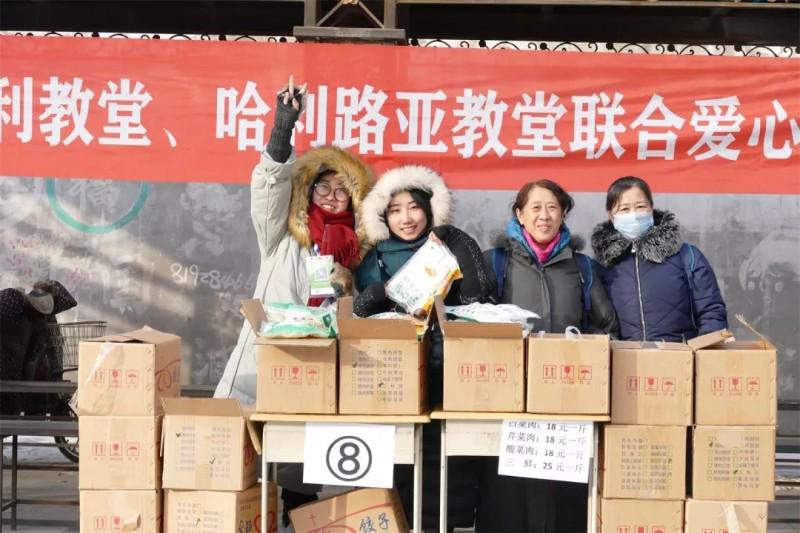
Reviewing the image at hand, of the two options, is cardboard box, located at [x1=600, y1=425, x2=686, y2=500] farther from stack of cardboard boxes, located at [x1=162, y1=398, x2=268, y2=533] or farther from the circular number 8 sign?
stack of cardboard boxes, located at [x1=162, y1=398, x2=268, y2=533]

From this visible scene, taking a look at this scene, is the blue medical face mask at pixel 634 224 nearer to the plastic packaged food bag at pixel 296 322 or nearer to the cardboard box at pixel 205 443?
the plastic packaged food bag at pixel 296 322

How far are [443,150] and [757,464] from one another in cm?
242

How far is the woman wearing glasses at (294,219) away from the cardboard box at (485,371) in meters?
0.86

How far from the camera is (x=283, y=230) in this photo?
4574 millimetres

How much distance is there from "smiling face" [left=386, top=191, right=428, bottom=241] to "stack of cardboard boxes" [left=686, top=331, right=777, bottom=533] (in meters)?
1.34

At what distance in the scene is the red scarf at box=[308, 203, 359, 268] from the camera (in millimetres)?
4453

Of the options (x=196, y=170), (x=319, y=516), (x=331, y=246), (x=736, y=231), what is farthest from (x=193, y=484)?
(x=736, y=231)

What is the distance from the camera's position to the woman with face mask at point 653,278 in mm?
4387

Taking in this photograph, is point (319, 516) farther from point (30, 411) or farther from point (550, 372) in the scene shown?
point (30, 411)

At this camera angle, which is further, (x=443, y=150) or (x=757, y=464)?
(x=443, y=150)

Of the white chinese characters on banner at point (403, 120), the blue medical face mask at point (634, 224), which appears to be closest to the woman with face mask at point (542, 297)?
the blue medical face mask at point (634, 224)

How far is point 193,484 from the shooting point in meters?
3.89

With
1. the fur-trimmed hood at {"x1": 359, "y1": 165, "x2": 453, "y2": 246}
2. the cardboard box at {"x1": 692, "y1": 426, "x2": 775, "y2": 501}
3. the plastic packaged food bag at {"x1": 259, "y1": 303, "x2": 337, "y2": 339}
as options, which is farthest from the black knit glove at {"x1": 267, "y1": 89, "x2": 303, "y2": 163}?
the cardboard box at {"x1": 692, "y1": 426, "x2": 775, "y2": 501}

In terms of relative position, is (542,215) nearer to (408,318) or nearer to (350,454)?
(408,318)
